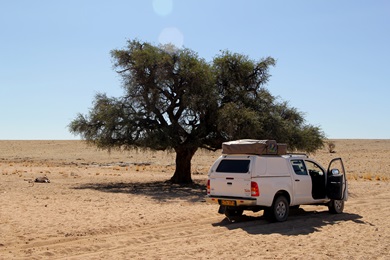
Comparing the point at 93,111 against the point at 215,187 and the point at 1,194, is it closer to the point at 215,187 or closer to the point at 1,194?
the point at 1,194

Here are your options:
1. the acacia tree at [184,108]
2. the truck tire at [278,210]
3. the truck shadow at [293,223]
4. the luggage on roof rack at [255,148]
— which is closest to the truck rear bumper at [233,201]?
the truck shadow at [293,223]

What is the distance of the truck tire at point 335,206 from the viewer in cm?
1518

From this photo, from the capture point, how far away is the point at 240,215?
1463 centimetres

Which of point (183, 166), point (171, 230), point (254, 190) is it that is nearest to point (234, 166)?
point (254, 190)

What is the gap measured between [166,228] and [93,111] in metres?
15.5

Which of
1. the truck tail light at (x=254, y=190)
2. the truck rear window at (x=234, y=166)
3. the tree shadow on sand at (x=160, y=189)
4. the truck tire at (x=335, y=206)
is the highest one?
the truck rear window at (x=234, y=166)

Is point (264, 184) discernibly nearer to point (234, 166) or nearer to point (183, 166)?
point (234, 166)

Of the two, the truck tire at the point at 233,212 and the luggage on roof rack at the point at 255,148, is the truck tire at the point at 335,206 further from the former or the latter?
the truck tire at the point at 233,212

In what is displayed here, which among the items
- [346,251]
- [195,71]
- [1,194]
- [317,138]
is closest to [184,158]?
[195,71]

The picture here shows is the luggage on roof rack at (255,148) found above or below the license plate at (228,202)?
above

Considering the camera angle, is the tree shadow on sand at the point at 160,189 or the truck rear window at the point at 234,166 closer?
the truck rear window at the point at 234,166

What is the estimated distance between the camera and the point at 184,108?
25.9 meters

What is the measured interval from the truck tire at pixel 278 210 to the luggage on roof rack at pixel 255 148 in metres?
1.35

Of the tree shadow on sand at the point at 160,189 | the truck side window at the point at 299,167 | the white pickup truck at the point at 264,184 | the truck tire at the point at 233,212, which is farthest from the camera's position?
the tree shadow on sand at the point at 160,189
